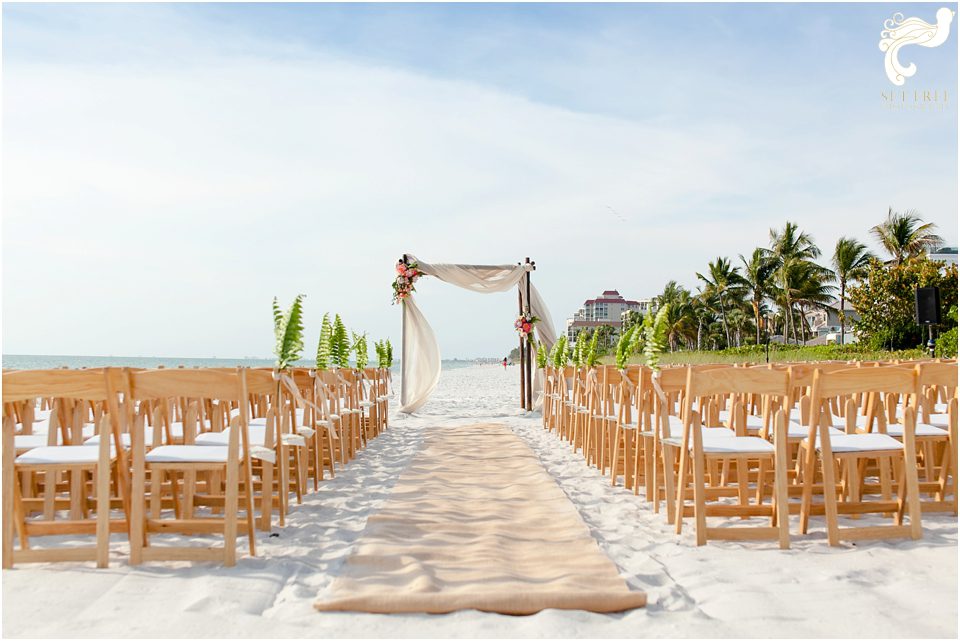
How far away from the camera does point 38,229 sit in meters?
16.6

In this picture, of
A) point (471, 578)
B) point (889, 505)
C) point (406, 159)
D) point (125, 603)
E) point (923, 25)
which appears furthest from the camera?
point (406, 159)

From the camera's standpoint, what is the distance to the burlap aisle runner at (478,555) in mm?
2385

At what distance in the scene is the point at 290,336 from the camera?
154 inches

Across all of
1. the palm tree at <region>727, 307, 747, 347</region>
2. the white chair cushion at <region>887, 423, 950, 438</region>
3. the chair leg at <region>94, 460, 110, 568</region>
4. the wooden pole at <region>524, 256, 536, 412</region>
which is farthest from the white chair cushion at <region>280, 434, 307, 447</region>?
the palm tree at <region>727, 307, 747, 347</region>

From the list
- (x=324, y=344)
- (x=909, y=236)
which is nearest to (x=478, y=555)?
(x=324, y=344)

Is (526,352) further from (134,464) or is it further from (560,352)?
(134,464)

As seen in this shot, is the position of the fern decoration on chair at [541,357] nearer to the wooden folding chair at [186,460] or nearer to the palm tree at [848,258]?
the wooden folding chair at [186,460]

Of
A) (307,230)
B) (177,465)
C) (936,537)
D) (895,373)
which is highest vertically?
(307,230)

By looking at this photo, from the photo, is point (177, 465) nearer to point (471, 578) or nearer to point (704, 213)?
point (471, 578)

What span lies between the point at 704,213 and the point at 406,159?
21.9ft

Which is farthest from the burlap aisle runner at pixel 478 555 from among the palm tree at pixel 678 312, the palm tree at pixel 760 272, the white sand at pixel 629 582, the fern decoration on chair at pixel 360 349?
the palm tree at pixel 678 312

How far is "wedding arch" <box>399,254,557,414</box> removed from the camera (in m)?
11.4

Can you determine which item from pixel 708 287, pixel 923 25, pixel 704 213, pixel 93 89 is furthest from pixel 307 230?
pixel 708 287

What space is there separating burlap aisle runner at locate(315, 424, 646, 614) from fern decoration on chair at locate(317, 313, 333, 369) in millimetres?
1801
